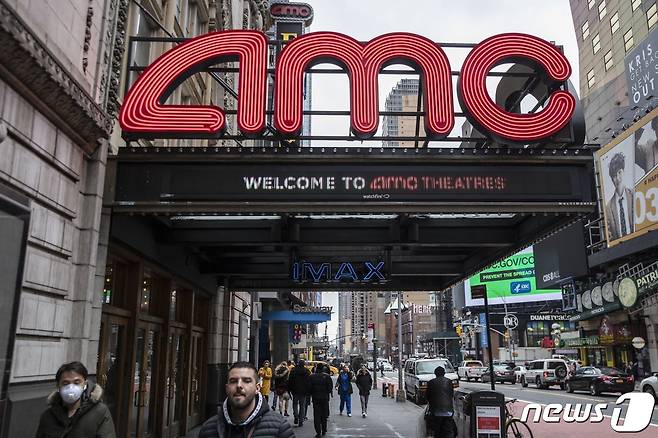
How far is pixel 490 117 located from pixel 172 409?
10185mm

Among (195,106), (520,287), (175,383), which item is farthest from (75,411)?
(520,287)

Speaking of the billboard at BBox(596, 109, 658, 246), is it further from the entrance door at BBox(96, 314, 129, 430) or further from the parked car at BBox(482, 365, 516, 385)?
the entrance door at BBox(96, 314, 129, 430)

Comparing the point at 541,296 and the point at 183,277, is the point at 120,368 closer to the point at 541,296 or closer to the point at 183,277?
the point at 183,277

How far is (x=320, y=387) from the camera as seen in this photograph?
14.8m

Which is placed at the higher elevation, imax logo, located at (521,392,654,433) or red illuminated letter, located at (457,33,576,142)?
red illuminated letter, located at (457,33,576,142)

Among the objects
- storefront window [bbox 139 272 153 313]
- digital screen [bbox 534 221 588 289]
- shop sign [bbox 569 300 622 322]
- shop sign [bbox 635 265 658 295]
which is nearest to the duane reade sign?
digital screen [bbox 534 221 588 289]

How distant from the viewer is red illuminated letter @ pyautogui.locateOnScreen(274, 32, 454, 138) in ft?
29.7

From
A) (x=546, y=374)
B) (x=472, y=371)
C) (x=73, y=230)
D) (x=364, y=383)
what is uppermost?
(x=73, y=230)

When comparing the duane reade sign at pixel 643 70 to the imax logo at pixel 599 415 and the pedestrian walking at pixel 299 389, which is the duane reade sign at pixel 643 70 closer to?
the imax logo at pixel 599 415

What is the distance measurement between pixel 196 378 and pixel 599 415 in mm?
13252

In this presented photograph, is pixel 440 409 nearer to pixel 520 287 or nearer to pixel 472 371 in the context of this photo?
pixel 472 371

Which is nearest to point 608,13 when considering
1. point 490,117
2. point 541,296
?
point 541,296

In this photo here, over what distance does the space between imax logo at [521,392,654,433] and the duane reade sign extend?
105 feet

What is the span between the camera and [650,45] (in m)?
46.8
